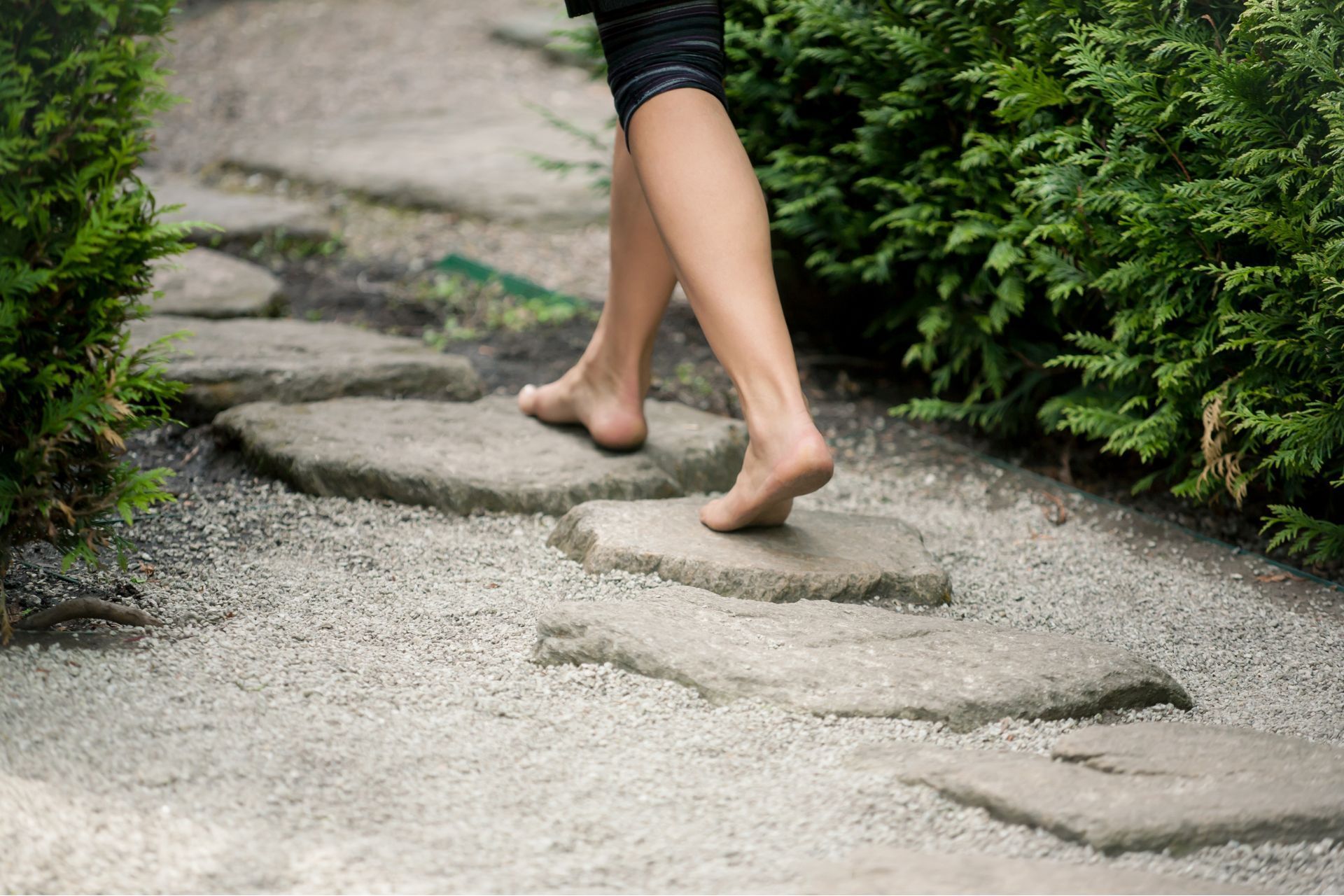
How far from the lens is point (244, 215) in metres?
4.58

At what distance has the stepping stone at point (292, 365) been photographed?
3.04 m

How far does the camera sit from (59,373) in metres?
1.72

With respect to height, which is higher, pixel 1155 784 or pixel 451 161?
pixel 451 161

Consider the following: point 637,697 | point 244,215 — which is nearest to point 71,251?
point 637,697

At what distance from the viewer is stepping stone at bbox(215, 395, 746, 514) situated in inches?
102

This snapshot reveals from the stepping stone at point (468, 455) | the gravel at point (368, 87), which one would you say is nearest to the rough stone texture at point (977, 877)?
the stepping stone at point (468, 455)

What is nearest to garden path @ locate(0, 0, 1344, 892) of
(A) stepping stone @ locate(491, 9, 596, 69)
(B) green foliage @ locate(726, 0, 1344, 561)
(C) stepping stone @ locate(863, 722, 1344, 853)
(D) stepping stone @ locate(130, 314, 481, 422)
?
(C) stepping stone @ locate(863, 722, 1344, 853)

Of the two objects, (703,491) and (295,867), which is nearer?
(295,867)

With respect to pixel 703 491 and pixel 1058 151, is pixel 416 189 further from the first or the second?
pixel 1058 151

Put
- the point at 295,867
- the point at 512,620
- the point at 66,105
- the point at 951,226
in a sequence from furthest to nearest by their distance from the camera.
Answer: the point at 951,226 < the point at 512,620 < the point at 66,105 < the point at 295,867

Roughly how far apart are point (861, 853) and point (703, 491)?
58.5 inches

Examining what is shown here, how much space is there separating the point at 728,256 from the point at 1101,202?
92cm

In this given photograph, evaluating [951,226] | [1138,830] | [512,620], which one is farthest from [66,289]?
[951,226]

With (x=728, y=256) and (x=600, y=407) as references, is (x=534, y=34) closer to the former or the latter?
(x=600, y=407)
